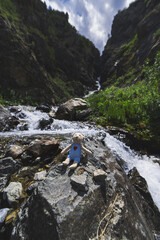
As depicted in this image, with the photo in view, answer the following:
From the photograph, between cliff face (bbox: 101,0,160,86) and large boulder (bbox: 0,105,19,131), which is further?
cliff face (bbox: 101,0,160,86)

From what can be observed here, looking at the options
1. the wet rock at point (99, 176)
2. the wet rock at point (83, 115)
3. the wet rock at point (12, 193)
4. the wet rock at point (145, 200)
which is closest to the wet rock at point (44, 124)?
the wet rock at point (83, 115)


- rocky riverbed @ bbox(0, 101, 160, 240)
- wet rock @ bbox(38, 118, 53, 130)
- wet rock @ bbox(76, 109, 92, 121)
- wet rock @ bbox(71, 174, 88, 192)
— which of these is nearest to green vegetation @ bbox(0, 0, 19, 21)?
wet rock @ bbox(76, 109, 92, 121)

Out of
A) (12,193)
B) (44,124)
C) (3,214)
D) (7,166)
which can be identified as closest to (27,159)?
(7,166)

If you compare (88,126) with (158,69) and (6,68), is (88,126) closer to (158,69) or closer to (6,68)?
(158,69)

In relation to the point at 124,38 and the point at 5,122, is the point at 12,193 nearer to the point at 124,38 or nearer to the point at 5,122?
the point at 5,122

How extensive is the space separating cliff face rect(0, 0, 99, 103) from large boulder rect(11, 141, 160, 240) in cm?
1618

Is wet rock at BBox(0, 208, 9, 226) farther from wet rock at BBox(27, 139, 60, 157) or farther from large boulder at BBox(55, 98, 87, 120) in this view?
large boulder at BBox(55, 98, 87, 120)

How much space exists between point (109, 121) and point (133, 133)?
5.59 ft

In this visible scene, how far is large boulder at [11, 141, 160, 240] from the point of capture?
1.19 m

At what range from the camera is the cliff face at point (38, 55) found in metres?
15.5

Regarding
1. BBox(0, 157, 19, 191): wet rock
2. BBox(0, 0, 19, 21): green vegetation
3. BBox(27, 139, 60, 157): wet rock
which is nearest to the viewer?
BBox(0, 157, 19, 191): wet rock

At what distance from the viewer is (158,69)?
21.9ft

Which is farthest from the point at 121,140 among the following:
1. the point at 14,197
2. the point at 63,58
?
the point at 63,58

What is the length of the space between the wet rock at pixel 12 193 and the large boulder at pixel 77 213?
1.49 ft
